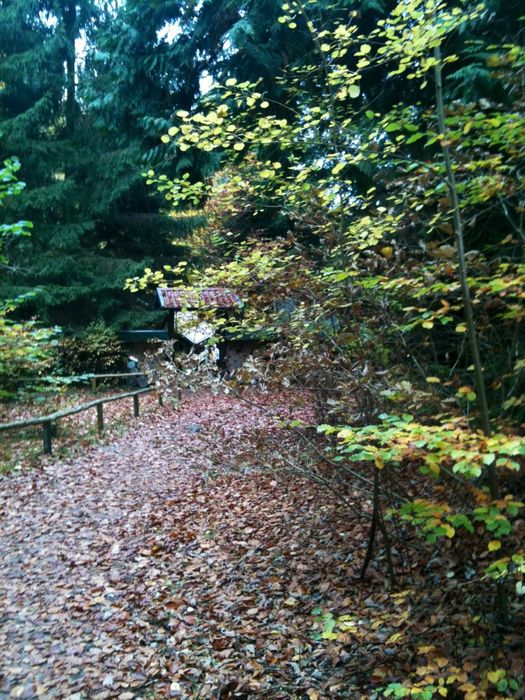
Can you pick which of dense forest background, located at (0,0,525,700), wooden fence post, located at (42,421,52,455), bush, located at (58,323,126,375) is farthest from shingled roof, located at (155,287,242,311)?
bush, located at (58,323,126,375)

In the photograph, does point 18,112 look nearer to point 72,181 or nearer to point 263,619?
point 72,181

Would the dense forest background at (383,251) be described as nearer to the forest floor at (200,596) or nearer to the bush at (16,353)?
the bush at (16,353)

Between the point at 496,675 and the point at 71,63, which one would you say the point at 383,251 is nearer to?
the point at 496,675

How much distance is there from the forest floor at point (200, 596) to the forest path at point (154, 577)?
2 cm

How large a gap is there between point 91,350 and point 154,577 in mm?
13926

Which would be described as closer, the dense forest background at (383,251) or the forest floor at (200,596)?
the dense forest background at (383,251)

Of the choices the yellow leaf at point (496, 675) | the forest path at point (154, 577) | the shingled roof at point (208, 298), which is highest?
the shingled roof at point (208, 298)

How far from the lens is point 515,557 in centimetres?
243

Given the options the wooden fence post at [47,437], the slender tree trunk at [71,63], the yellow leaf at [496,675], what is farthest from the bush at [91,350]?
the yellow leaf at [496,675]

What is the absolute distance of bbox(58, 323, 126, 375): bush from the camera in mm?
17969

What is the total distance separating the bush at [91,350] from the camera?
59.0 ft

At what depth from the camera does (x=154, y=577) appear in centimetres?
516

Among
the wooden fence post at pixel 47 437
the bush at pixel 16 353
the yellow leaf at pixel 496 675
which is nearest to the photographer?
the yellow leaf at pixel 496 675

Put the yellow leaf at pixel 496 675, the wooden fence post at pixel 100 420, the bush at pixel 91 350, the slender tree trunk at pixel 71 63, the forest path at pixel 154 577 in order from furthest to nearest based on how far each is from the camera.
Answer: the slender tree trunk at pixel 71 63, the bush at pixel 91 350, the wooden fence post at pixel 100 420, the forest path at pixel 154 577, the yellow leaf at pixel 496 675
